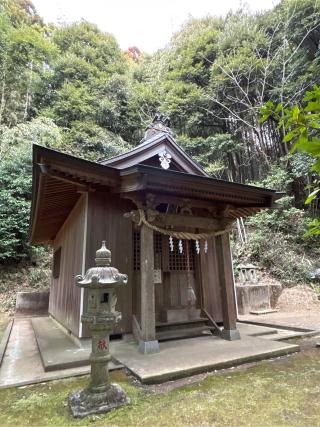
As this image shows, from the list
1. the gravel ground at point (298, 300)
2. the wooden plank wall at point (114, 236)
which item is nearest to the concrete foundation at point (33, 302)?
the wooden plank wall at point (114, 236)

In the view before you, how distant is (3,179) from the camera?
12.6m

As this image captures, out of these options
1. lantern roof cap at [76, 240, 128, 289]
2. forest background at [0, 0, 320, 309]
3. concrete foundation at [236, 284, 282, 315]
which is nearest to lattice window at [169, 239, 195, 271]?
lantern roof cap at [76, 240, 128, 289]

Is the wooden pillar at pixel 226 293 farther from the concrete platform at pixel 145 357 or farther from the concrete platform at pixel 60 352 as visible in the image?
the concrete platform at pixel 60 352

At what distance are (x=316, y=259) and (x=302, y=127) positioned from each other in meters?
11.9

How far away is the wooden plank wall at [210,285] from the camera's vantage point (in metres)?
5.83

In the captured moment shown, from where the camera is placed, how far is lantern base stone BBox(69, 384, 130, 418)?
7.84ft

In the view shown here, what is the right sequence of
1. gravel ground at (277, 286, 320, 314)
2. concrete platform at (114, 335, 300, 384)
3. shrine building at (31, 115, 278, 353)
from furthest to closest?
gravel ground at (277, 286, 320, 314), shrine building at (31, 115, 278, 353), concrete platform at (114, 335, 300, 384)

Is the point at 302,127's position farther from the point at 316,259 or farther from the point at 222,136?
the point at 222,136

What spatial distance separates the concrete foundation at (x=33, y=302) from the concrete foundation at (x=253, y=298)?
24.2ft

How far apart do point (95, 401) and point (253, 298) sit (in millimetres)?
7781

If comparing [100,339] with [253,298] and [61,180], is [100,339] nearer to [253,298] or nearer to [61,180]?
[61,180]

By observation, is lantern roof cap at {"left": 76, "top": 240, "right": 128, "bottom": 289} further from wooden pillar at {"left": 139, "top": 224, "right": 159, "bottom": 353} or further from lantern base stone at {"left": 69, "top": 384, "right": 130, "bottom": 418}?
wooden pillar at {"left": 139, "top": 224, "right": 159, "bottom": 353}

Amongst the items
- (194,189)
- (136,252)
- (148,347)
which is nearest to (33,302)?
(136,252)

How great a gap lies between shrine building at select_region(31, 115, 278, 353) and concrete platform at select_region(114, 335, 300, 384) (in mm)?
242
